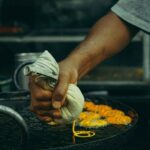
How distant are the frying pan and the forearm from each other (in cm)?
41

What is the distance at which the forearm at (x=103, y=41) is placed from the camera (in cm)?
302

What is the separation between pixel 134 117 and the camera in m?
3.17

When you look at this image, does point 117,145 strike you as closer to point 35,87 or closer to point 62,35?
point 35,87

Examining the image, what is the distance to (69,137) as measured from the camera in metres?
2.91

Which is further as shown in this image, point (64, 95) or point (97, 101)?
point (97, 101)

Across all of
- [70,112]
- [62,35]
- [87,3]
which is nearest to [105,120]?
[70,112]

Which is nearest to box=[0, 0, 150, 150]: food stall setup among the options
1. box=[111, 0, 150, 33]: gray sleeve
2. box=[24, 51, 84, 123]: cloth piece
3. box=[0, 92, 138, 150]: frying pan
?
box=[0, 92, 138, 150]: frying pan

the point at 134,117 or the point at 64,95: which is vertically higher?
the point at 64,95

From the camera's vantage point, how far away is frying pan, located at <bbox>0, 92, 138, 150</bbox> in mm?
2555

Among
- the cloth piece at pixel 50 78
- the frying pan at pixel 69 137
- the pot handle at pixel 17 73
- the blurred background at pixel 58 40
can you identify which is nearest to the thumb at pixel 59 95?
the cloth piece at pixel 50 78

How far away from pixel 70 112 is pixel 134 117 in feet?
1.87

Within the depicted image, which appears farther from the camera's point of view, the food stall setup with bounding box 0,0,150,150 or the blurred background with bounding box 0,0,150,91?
the blurred background with bounding box 0,0,150,91

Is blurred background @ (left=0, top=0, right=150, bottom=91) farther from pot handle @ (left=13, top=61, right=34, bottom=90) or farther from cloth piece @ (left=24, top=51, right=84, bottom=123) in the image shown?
cloth piece @ (left=24, top=51, right=84, bottom=123)

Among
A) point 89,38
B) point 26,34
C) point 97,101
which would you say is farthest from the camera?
point 26,34
